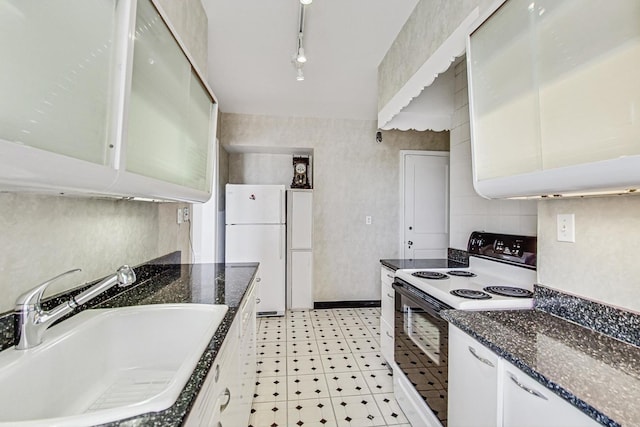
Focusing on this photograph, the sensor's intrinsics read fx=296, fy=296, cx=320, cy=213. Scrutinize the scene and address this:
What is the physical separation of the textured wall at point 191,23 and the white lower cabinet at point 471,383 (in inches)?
74.6

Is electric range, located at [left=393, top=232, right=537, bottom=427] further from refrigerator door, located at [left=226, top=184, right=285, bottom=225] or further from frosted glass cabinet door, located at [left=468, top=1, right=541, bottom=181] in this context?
refrigerator door, located at [left=226, top=184, right=285, bottom=225]

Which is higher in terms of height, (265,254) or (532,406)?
(265,254)

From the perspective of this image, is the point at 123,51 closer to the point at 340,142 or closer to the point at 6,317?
the point at 6,317

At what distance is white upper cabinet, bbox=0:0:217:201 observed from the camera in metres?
0.57

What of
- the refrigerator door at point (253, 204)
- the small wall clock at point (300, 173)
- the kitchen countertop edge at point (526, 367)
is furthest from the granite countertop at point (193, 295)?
the small wall clock at point (300, 173)

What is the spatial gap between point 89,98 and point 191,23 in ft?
4.25

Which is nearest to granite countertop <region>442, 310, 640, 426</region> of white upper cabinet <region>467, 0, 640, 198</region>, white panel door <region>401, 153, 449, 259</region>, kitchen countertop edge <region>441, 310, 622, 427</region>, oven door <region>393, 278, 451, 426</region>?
kitchen countertop edge <region>441, 310, 622, 427</region>

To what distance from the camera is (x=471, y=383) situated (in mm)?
1165

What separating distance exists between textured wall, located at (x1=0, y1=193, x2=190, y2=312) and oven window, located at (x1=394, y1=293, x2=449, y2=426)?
1.60m

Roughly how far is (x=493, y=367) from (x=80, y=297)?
53.7 inches

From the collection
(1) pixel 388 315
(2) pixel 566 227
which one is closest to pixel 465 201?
(1) pixel 388 315

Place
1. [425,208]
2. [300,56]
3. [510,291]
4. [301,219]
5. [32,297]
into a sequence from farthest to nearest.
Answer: [425,208] < [301,219] < [300,56] < [510,291] < [32,297]

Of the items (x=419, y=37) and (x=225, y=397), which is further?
(x=419, y=37)

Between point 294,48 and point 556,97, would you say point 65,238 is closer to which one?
point 556,97
